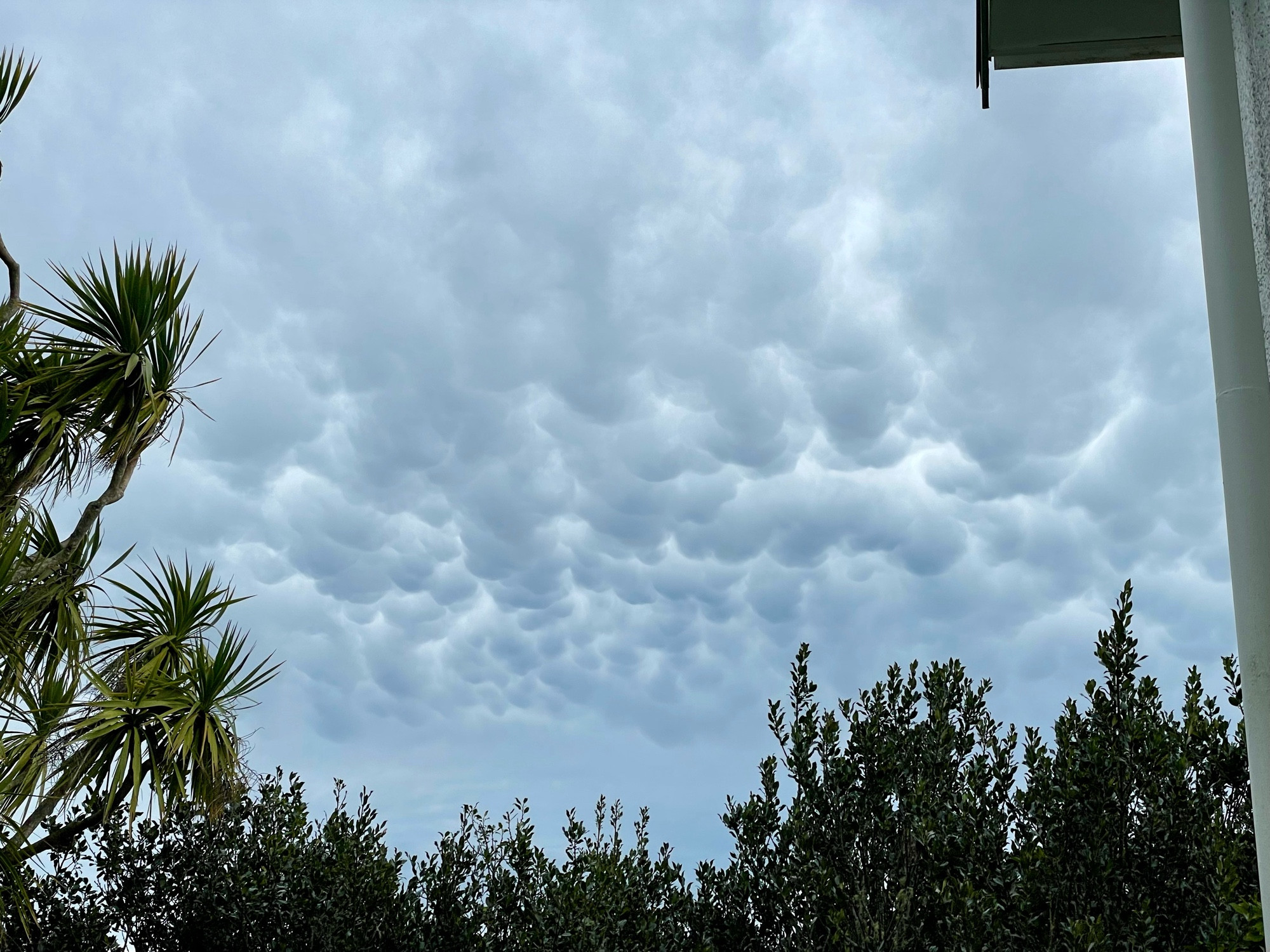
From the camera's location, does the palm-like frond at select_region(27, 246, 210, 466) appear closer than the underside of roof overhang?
No

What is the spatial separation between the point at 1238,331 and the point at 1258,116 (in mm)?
356

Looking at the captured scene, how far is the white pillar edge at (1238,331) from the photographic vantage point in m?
1.42

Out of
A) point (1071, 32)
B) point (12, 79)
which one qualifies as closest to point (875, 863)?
point (1071, 32)

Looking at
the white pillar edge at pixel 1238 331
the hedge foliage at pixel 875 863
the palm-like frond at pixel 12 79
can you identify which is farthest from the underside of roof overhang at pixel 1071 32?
the palm-like frond at pixel 12 79

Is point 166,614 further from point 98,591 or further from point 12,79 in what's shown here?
point 12,79

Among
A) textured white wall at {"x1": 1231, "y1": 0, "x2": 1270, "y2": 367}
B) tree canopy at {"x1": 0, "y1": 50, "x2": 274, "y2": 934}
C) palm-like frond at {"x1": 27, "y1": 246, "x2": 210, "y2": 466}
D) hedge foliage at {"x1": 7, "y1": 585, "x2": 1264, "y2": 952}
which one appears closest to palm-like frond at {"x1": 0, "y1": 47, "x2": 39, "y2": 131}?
tree canopy at {"x1": 0, "y1": 50, "x2": 274, "y2": 934}

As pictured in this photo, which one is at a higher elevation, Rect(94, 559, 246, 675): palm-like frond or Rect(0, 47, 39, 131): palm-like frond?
Rect(0, 47, 39, 131): palm-like frond

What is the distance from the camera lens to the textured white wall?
1532 millimetres

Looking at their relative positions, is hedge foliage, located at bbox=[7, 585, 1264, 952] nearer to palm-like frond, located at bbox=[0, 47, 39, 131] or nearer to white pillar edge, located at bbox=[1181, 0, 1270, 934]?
white pillar edge, located at bbox=[1181, 0, 1270, 934]

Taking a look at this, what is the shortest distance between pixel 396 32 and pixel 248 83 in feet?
5.06

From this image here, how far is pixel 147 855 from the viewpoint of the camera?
20.5ft

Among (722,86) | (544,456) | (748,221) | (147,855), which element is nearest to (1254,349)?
(147,855)

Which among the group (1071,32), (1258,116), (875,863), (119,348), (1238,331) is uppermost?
(119,348)

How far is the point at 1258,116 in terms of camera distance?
1.58 m
